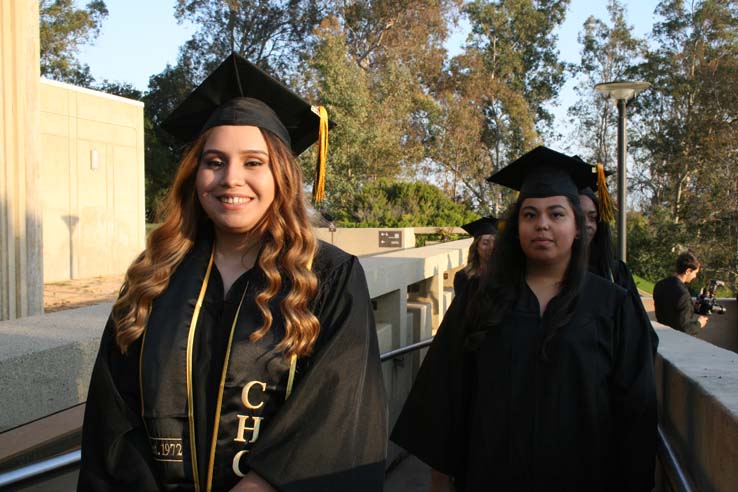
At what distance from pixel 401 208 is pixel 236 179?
17931mm

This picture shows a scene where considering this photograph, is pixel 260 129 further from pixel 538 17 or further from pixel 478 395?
pixel 538 17

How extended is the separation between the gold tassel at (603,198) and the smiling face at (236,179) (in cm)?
235

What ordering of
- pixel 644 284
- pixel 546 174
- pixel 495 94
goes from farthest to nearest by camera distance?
1. pixel 495 94
2. pixel 644 284
3. pixel 546 174

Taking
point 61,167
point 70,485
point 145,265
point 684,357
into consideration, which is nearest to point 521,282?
point 684,357

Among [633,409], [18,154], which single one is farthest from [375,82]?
[633,409]

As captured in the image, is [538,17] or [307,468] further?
[538,17]

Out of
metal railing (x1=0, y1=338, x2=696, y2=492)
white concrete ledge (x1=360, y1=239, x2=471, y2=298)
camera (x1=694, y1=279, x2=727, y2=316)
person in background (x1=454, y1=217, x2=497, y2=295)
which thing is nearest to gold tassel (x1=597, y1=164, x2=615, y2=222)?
metal railing (x1=0, y1=338, x2=696, y2=492)

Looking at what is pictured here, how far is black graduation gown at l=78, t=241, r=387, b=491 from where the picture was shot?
5.59 ft

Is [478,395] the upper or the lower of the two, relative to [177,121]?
lower

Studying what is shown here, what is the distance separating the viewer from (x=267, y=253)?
75.0 inches

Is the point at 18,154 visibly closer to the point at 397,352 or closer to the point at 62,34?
the point at 397,352

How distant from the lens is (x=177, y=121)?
2.16 m

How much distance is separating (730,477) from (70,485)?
202cm

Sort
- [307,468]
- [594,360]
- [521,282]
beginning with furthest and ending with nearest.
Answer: [521,282]
[594,360]
[307,468]
